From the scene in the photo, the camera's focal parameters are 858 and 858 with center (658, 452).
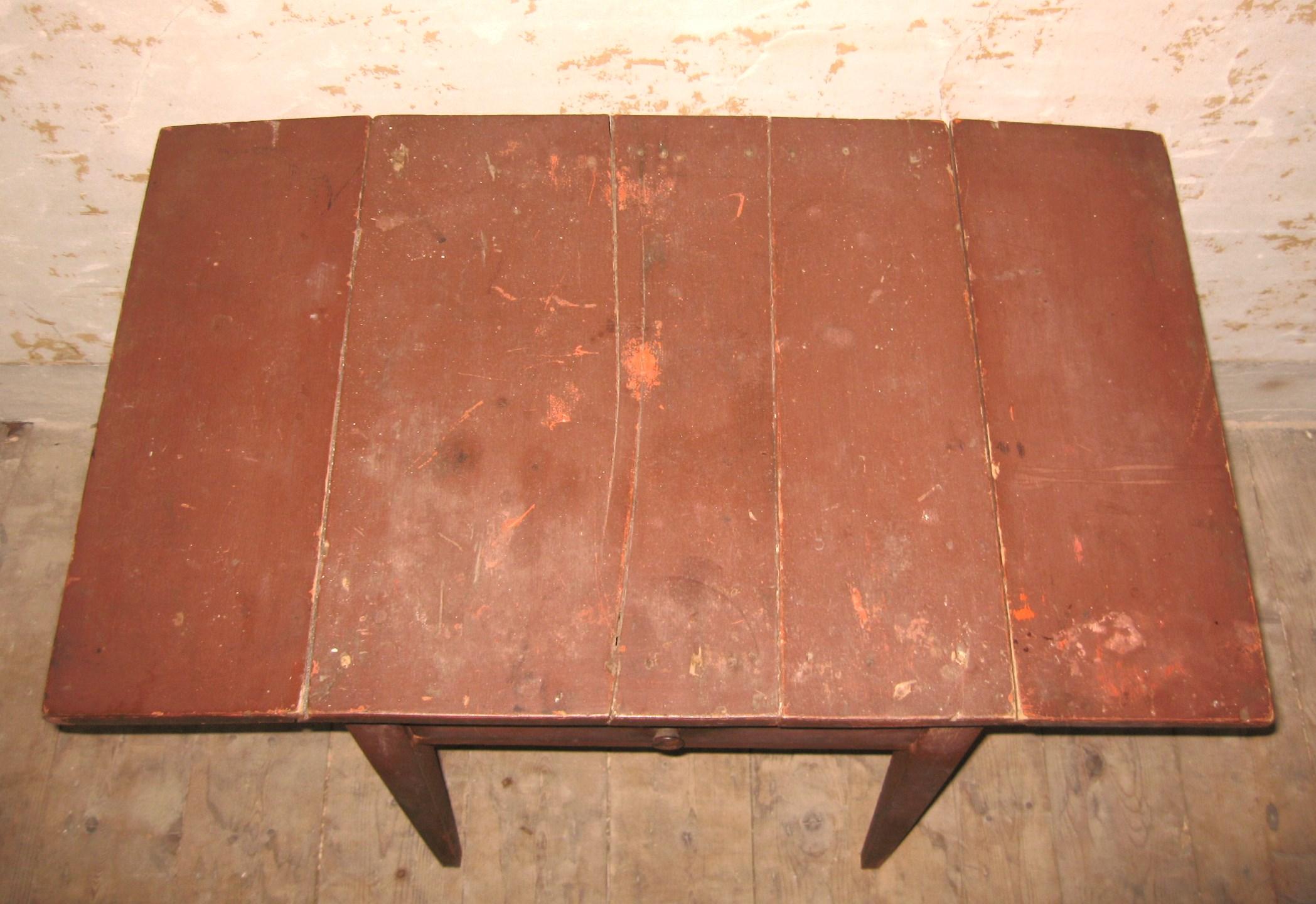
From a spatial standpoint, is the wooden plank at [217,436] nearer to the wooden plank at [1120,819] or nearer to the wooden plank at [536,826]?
the wooden plank at [536,826]

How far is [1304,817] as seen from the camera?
164 centimetres

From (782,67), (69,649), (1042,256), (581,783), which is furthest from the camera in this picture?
(581,783)

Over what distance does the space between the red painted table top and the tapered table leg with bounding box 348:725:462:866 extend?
0.48 ft

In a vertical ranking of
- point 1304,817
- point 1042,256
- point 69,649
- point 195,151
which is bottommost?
point 1304,817

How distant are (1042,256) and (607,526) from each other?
0.65 m

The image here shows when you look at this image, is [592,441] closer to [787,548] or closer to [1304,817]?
[787,548]

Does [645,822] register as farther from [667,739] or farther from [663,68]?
[663,68]

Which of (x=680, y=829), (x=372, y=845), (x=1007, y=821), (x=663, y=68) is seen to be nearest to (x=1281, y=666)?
(x=1007, y=821)

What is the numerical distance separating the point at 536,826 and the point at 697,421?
1.00 meters

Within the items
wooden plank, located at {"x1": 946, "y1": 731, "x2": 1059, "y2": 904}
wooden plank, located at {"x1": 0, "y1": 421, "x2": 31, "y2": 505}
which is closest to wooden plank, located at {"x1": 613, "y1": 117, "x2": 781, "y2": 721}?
wooden plank, located at {"x1": 946, "y1": 731, "x2": 1059, "y2": 904}

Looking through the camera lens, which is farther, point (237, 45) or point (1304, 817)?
point (1304, 817)

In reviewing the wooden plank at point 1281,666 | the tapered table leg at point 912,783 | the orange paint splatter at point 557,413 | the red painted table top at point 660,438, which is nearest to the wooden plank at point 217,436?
the red painted table top at point 660,438

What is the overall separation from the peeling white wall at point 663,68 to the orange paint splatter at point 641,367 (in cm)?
45

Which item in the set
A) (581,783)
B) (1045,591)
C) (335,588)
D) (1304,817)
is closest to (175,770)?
(581,783)
